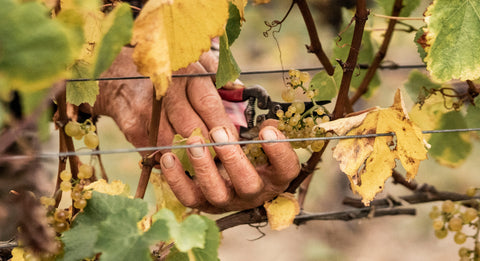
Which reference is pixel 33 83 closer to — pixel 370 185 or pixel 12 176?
pixel 12 176

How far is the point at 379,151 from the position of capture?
557 mm

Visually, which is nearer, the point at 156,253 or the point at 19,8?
the point at 19,8

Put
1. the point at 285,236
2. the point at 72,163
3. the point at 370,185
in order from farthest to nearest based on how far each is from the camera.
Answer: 1. the point at 285,236
2. the point at 72,163
3. the point at 370,185

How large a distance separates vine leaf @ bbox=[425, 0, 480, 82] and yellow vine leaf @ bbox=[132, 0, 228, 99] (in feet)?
0.74

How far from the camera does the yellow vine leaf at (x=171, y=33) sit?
43 cm

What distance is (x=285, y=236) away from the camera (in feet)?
6.43

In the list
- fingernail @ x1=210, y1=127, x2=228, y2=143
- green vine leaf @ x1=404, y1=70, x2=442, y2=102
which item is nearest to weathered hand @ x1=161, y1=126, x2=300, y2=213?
fingernail @ x1=210, y1=127, x2=228, y2=143

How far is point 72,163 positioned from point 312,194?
56.9 inches

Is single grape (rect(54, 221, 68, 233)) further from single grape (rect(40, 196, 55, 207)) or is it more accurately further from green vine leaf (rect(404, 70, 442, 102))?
green vine leaf (rect(404, 70, 442, 102))

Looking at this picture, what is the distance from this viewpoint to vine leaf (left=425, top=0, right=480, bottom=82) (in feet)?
1.75

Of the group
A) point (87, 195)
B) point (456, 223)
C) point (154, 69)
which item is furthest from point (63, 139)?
point (456, 223)

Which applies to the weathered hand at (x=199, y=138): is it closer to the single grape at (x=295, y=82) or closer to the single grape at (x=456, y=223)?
the single grape at (x=295, y=82)

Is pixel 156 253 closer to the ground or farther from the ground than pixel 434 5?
closer to the ground

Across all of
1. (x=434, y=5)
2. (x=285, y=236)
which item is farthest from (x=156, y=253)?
(x=285, y=236)
